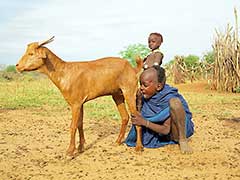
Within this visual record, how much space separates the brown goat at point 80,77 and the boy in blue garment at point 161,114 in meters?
0.25

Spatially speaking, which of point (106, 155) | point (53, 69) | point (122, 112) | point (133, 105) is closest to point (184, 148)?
point (133, 105)

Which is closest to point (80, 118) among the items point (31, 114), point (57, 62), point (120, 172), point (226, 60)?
point (57, 62)

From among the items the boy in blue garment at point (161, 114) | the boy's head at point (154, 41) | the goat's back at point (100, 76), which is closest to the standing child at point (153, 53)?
the boy's head at point (154, 41)

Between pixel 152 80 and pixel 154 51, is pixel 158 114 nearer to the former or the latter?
pixel 152 80

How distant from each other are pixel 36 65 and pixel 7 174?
1.59m

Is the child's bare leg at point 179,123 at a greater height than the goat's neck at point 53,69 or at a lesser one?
lesser

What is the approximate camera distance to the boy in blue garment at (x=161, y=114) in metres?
6.04

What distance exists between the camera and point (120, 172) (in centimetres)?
528

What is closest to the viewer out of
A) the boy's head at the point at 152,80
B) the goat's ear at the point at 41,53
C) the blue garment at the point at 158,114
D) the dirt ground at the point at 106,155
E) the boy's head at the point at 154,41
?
the dirt ground at the point at 106,155

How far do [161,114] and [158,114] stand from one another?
0.06 metres

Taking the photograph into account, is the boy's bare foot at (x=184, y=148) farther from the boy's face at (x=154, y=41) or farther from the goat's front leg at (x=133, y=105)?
the boy's face at (x=154, y=41)

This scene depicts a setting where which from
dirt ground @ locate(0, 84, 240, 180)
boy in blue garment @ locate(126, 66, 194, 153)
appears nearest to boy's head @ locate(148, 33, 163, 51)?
boy in blue garment @ locate(126, 66, 194, 153)

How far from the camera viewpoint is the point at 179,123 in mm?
6086

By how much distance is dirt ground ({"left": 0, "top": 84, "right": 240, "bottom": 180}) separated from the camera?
17.2 feet
